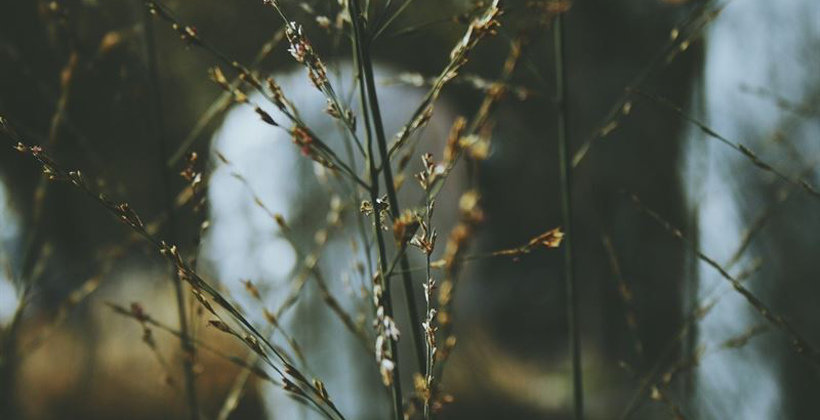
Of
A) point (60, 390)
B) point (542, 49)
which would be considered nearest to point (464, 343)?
point (542, 49)

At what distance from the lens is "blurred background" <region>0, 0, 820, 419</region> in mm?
1053

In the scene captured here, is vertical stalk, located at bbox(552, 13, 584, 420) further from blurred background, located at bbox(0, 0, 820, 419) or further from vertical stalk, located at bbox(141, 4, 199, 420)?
vertical stalk, located at bbox(141, 4, 199, 420)

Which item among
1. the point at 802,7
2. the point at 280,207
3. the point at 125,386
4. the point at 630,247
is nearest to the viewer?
the point at 802,7

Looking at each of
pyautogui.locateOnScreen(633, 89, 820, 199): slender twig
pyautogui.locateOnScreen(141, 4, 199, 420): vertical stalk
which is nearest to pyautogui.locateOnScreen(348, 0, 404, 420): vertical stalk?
pyautogui.locateOnScreen(633, 89, 820, 199): slender twig

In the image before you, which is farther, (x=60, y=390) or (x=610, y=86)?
(x=60, y=390)

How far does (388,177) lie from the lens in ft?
2.21

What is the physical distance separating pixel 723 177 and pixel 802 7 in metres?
0.85

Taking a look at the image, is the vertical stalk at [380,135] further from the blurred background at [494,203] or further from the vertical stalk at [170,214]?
the vertical stalk at [170,214]

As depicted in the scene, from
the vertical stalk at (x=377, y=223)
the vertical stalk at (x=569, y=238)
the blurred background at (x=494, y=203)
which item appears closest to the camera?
the vertical stalk at (x=377, y=223)

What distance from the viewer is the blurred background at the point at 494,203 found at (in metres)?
1.05

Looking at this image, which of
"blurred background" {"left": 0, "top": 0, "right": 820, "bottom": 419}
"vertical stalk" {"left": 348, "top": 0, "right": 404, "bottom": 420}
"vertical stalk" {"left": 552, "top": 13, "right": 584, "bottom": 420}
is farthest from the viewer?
"blurred background" {"left": 0, "top": 0, "right": 820, "bottom": 419}

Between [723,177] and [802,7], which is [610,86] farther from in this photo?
[723,177]

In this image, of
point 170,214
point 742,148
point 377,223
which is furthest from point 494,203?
point 377,223

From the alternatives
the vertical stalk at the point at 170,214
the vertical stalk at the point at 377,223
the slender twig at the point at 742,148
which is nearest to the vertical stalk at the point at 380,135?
the vertical stalk at the point at 377,223
